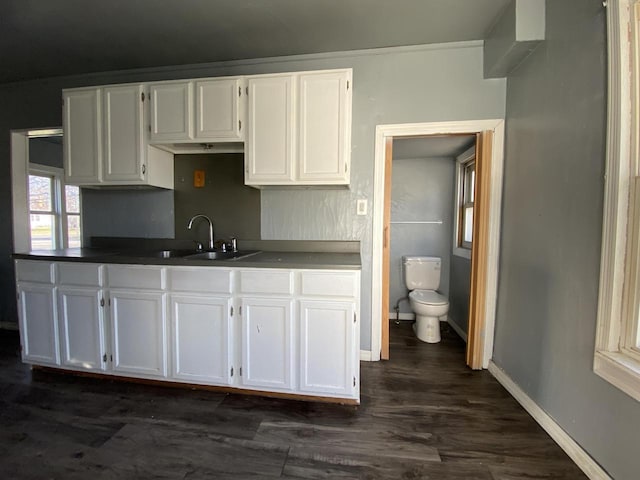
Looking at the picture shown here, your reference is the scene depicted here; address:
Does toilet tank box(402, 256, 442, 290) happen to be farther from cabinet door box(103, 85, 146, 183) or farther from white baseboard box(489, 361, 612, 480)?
cabinet door box(103, 85, 146, 183)

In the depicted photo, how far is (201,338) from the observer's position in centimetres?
177

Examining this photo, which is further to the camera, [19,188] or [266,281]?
[19,188]

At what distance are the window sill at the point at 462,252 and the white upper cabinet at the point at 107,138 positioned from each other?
2.97m

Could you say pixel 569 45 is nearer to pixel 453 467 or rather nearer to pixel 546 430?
pixel 546 430

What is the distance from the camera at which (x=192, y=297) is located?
1.75 metres

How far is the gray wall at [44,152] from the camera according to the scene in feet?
13.2

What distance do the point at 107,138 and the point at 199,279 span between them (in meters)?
1.38

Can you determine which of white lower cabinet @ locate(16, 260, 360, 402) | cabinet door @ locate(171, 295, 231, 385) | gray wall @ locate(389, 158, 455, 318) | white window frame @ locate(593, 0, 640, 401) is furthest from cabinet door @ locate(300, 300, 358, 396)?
gray wall @ locate(389, 158, 455, 318)

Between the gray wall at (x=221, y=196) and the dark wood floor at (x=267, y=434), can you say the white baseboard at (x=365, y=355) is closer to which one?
the dark wood floor at (x=267, y=434)

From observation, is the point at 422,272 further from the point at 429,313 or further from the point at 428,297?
the point at 429,313

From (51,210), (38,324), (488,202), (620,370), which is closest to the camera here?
(620,370)

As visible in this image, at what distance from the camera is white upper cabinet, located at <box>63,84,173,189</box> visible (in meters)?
2.07

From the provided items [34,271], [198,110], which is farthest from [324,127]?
[34,271]

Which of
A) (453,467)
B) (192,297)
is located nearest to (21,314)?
(192,297)
